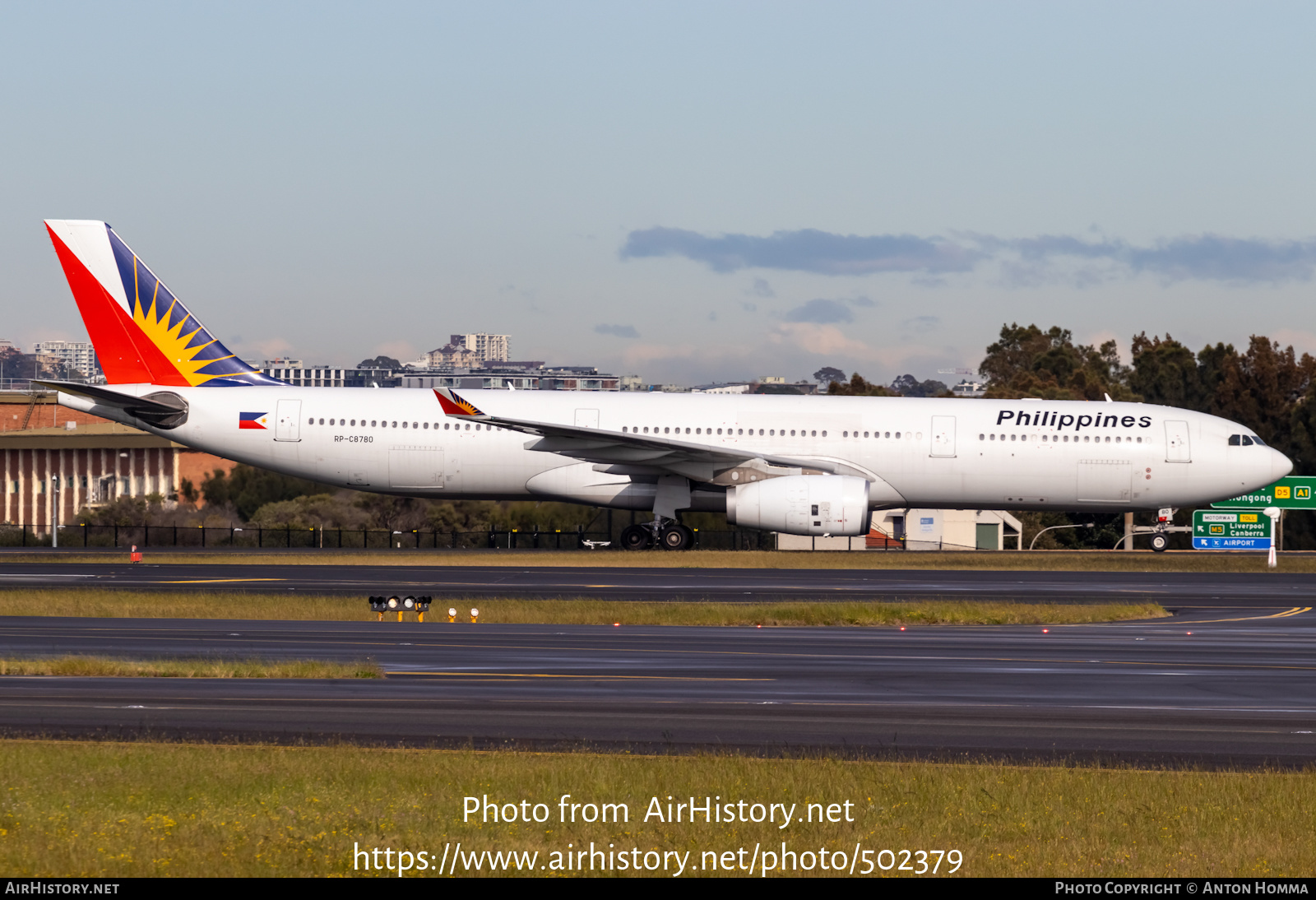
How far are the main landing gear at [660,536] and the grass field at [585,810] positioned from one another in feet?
90.3

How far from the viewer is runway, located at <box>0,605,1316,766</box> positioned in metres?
12.7

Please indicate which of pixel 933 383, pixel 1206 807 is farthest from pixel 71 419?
pixel 933 383

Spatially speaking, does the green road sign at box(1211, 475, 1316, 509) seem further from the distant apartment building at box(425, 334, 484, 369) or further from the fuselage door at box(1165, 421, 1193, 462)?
the distant apartment building at box(425, 334, 484, 369)

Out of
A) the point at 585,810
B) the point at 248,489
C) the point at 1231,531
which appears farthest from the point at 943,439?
the point at 248,489

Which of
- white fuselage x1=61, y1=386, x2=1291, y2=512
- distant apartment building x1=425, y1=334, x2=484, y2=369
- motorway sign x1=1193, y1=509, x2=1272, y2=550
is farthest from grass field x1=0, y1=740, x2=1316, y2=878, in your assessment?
distant apartment building x1=425, y1=334, x2=484, y2=369

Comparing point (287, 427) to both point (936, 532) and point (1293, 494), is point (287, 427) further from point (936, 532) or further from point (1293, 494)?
point (1293, 494)

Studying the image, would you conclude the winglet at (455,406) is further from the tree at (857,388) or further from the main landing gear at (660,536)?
the tree at (857,388)

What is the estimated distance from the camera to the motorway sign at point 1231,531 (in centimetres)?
4234

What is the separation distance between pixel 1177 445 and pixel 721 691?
26.2 meters

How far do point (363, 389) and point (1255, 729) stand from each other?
100ft

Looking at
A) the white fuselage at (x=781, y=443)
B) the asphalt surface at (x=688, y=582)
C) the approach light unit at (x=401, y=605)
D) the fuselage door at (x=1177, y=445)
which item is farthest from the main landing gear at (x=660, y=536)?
the approach light unit at (x=401, y=605)

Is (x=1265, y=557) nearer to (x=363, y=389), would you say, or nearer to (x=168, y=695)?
(x=363, y=389)

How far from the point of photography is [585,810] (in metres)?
9.48

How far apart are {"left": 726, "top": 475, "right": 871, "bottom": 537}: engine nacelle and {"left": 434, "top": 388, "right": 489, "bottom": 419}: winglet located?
6996mm
